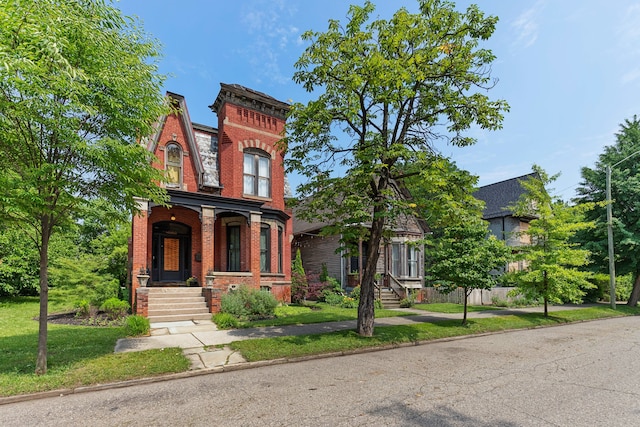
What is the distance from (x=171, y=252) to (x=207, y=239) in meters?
3.17

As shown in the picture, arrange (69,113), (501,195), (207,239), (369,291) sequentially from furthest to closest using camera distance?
1. (501,195)
2. (207,239)
3. (369,291)
4. (69,113)

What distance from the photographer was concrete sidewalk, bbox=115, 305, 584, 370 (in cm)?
779

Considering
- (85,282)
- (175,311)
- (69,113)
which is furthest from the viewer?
(85,282)

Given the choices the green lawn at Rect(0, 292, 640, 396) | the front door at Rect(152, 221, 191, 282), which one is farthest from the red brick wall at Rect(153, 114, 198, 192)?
the green lawn at Rect(0, 292, 640, 396)

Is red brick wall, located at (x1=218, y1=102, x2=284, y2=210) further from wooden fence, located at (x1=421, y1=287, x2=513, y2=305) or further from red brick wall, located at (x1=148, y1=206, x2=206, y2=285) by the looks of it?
wooden fence, located at (x1=421, y1=287, x2=513, y2=305)

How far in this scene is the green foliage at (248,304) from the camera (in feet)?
42.0

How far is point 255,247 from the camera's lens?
16047mm

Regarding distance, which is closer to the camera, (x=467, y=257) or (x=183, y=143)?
(x=467, y=257)

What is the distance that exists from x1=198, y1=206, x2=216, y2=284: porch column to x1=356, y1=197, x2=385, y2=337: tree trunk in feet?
23.0

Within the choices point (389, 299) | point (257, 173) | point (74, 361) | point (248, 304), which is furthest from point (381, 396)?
point (389, 299)

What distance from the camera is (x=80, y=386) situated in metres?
5.93

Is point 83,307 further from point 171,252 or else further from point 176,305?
point 171,252

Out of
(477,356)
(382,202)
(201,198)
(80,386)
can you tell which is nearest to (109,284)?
(201,198)

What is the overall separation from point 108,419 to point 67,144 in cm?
443
